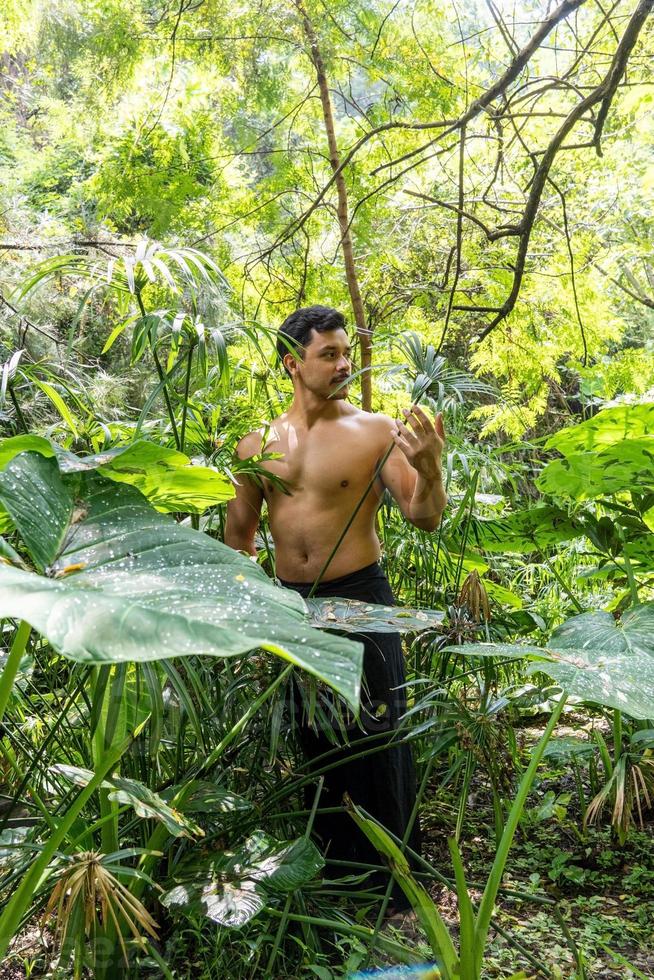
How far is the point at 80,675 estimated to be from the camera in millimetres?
1641

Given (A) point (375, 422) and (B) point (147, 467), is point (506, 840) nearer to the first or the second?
(B) point (147, 467)

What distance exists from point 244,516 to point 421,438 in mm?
692

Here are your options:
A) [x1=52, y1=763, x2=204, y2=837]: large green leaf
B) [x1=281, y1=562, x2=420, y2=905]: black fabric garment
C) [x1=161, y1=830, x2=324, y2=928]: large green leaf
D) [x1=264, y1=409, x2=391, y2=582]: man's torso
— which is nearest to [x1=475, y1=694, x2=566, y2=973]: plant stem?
[x1=161, y1=830, x2=324, y2=928]: large green leaf

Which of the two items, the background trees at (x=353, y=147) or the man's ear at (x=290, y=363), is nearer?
the man's ear at (x=290, y=363)

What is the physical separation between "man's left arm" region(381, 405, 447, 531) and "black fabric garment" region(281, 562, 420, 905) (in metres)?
0.23

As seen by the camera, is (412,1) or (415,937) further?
(412,1)

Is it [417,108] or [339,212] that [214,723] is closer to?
[339,212]

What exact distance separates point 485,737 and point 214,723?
0.62 meters

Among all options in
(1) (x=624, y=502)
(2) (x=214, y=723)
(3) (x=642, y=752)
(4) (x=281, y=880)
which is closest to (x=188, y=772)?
(2) (x=214, y=723)

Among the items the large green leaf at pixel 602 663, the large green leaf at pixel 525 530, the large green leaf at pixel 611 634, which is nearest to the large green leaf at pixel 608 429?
the large green leaf at pixel 525 530

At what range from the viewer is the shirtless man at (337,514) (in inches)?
84.8

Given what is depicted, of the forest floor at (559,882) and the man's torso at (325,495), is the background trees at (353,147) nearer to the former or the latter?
the man's torso at (325,495)

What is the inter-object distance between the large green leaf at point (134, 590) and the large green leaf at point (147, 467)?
83mm

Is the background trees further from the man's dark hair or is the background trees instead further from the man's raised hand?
the man's raised hand
